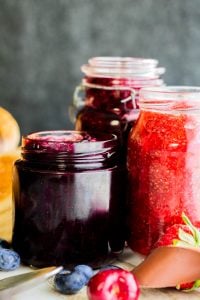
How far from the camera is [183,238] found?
0.80 m

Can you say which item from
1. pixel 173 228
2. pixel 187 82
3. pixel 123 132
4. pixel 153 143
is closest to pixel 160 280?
pixel 173 228

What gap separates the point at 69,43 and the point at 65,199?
65 centimetres

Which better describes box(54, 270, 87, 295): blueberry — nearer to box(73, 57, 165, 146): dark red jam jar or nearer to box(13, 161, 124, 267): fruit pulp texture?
box(13, 161, 124, 267): fruit pulp texture

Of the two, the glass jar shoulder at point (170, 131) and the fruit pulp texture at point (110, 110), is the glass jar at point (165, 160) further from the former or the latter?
the fruit pulp texture at point (110, 110)

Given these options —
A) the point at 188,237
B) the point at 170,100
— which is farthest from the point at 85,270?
the point at 170,100

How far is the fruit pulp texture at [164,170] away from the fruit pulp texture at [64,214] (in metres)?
0.04

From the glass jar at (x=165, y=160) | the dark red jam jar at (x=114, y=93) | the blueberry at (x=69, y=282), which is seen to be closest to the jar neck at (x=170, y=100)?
the glass jar at (x=165, y=160)

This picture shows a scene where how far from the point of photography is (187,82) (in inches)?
55.4

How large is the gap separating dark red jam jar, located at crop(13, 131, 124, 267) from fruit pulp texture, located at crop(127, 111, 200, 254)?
0.04 metres

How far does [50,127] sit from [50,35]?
198 mm

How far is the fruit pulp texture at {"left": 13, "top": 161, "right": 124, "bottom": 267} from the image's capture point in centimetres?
85

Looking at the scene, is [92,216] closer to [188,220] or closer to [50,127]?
[188,220]

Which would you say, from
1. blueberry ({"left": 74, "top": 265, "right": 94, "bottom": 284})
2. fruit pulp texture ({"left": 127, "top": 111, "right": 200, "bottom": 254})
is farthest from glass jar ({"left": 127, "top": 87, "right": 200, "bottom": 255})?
blueberry ({"left": 74, "top": 265, "right": 94, "bottom": 284})

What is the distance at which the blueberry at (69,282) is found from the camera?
779mm
